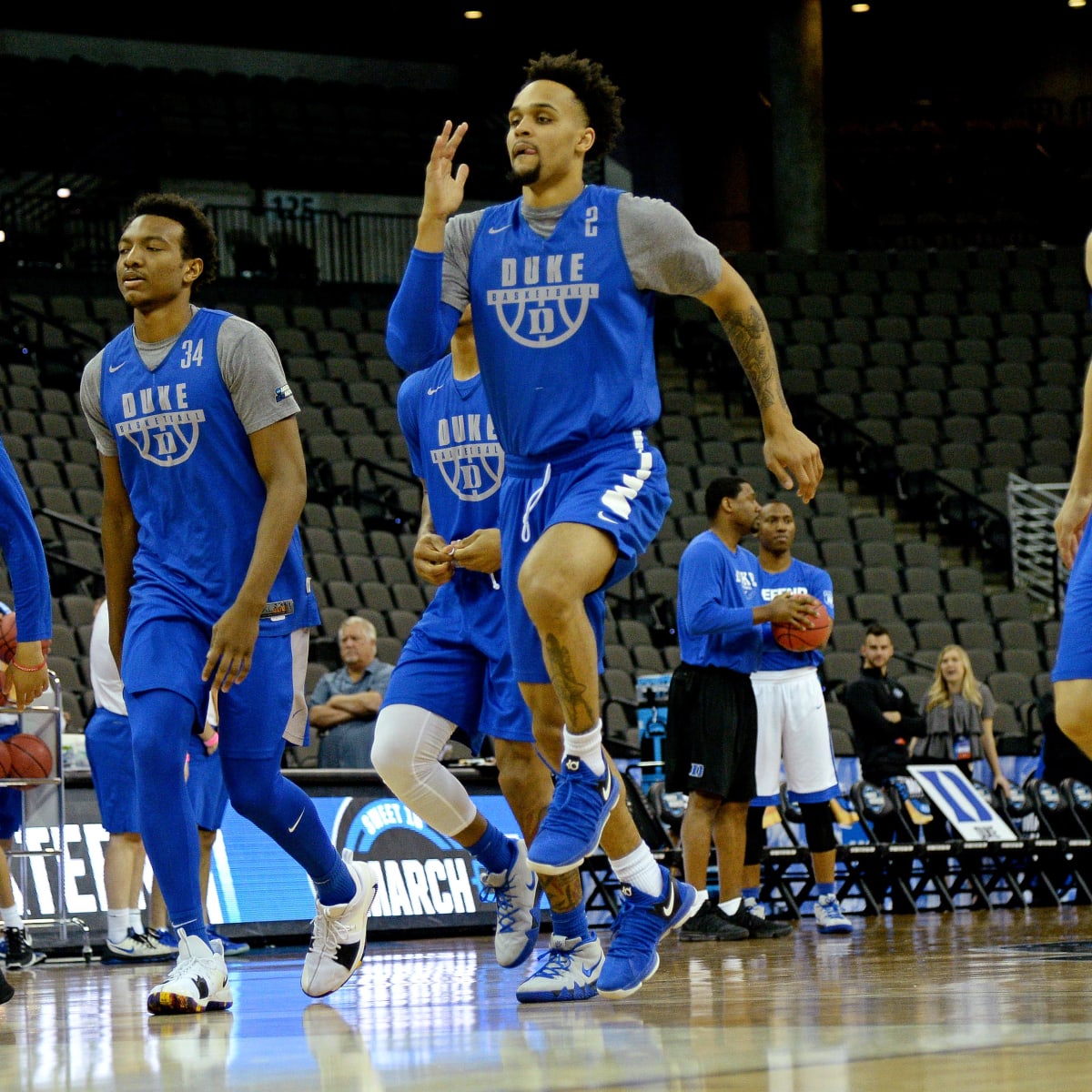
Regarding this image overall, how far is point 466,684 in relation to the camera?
5074mm

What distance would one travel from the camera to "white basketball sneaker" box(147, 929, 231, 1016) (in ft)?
13.3

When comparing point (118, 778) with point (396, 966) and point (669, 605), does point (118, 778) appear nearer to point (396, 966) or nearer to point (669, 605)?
point (396, 966)

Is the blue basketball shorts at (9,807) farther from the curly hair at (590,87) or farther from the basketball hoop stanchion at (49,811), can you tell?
the curly hair at (590,87)

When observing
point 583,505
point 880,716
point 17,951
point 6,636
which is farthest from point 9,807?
point 880,716

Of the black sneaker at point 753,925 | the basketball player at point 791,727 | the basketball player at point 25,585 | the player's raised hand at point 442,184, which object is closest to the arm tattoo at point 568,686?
the player's raised hand at point 442,184

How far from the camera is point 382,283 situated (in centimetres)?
2058

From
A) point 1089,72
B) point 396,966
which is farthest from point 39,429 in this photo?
point 1089,72

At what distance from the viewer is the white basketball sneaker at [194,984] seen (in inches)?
160

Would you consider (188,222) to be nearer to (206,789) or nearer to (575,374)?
(575,374)

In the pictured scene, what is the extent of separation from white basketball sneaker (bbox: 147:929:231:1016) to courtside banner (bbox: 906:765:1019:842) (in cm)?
750

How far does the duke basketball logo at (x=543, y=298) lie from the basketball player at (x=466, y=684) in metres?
0.66

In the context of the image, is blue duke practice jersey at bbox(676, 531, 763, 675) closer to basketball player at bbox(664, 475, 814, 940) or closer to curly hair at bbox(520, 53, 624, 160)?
basketball player at bbox(664, 475, 814, 940)

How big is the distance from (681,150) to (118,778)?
18.3 meters

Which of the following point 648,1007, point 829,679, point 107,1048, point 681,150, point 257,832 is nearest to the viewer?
point 107,1048
